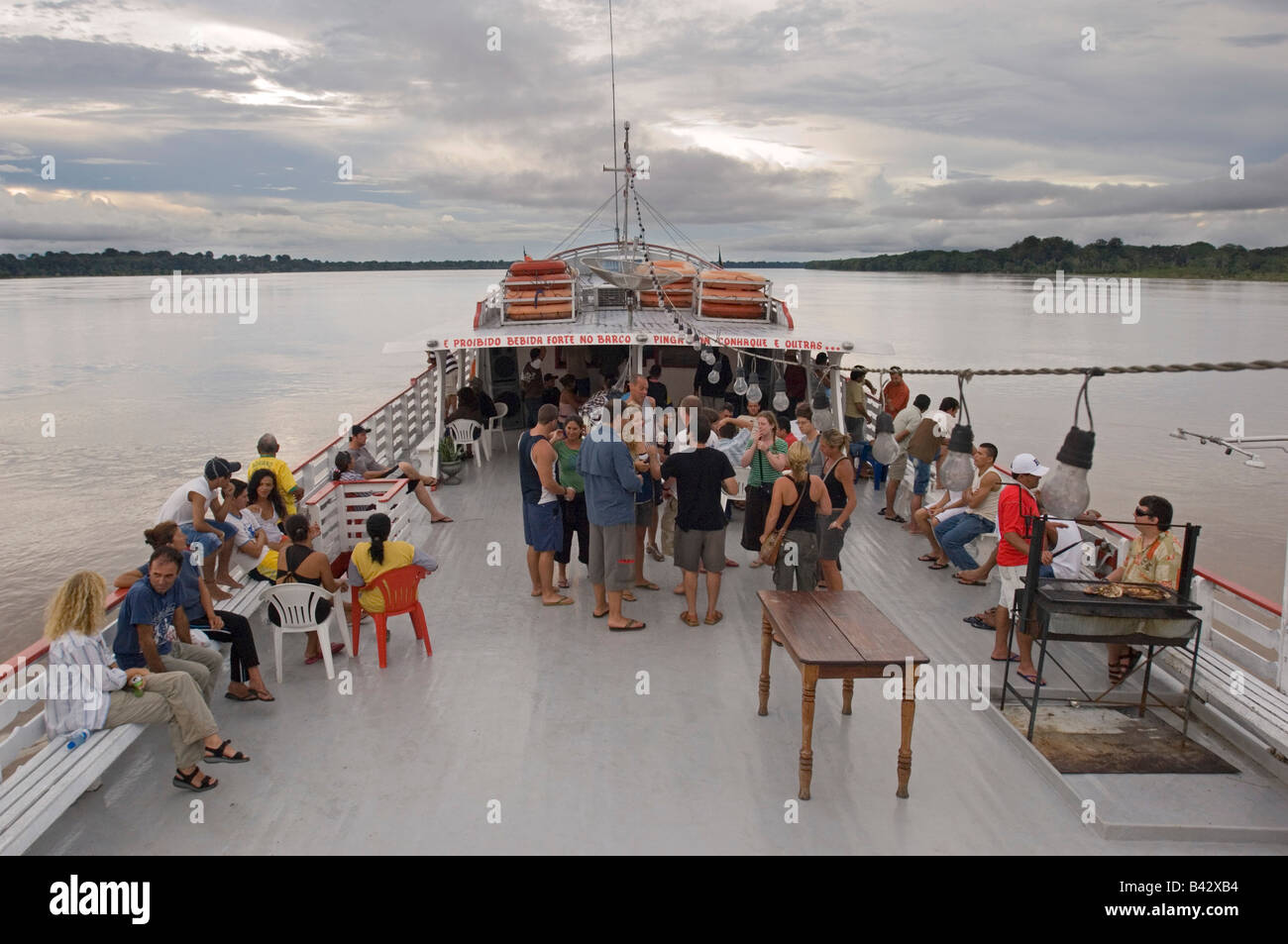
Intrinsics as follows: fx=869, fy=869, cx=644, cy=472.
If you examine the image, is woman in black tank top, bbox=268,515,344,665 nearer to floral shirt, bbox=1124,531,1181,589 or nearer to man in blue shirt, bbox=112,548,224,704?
man in blue shirt, bbox=112,548,224,704

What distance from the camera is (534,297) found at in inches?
498

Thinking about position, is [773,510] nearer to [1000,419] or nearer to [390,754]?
[390,754]

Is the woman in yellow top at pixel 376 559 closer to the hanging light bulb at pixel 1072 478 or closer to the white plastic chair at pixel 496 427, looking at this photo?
the hanging light bulb at pixel 1072 478

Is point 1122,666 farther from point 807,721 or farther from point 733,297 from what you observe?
point 733,297

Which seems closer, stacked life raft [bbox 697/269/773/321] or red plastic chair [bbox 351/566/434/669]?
red plastic chair [bbox 351/566/434/669]

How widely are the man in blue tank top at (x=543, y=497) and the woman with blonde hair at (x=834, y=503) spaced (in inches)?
Answer: 76.8

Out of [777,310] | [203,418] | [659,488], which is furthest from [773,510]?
[203,418]

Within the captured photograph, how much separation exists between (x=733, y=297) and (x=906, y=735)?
996cm

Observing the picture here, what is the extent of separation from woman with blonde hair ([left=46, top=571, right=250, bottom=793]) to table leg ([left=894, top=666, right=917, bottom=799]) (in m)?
3.46

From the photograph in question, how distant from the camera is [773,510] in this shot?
595cm

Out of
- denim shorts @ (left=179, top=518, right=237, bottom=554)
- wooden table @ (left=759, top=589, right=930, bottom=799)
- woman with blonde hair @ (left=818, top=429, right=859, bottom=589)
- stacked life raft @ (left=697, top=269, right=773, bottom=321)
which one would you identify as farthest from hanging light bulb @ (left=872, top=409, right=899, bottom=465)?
denim shorts @ (left=179, top=518, right=237, bottom=554)

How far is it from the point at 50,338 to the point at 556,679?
6869 cm

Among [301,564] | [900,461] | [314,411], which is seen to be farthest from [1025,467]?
[314,411]

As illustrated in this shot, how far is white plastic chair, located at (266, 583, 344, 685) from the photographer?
5.46 metres
